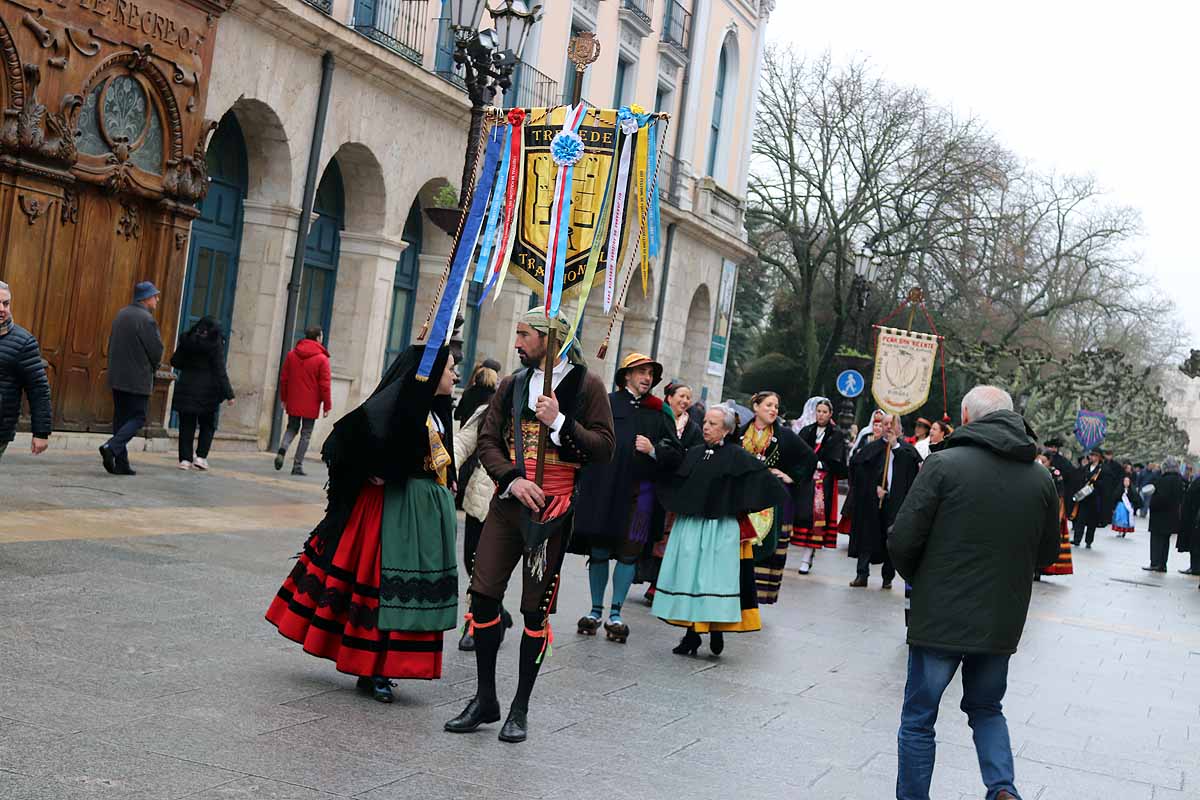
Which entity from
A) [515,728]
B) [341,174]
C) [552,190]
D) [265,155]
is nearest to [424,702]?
[515,728]

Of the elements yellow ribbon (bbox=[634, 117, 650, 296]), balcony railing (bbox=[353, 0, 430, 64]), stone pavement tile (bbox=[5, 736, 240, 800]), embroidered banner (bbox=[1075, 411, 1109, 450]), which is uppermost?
balcony railing (bbox=[353, 0, 430, 64])

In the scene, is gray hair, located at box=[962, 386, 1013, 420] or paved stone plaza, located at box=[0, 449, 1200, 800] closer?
paved stone plaza, located at box=[0, 449, 1200, 800]

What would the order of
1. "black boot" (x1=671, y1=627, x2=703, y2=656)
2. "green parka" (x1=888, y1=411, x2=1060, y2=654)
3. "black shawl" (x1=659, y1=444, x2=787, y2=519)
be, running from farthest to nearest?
"black shawl" (x1=659, y1=444, x2=787, y2=519), "black boot" (x1=671, y1=627, x2=703, y2=656), "green parka" (x1=888, y1=411, x2=1060, y2=654)

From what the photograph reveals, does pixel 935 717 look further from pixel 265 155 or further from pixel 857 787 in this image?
pixel 265 155

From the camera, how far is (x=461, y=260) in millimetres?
7227

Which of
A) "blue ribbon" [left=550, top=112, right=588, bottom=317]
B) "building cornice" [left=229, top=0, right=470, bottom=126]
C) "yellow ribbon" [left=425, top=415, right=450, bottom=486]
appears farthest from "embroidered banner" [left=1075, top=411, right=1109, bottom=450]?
"yellow ribbon" [left=425, top=415, right=450, bottom=486]

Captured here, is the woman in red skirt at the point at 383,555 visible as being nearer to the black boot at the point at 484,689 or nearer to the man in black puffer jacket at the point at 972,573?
the black boot at the point at 484,689

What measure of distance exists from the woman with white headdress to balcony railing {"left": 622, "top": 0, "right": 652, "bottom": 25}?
563 inches

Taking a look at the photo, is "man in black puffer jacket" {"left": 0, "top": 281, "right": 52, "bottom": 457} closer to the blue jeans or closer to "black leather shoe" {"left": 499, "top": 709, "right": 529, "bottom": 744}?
"black leather shoe" {"left": 499, "top": 709, "right": 529, "bottom": 744}

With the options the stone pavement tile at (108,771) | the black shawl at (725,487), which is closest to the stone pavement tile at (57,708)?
the stone pavement tile at (108,771)

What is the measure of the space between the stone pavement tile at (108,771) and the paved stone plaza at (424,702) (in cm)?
1

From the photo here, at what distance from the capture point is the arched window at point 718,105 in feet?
115

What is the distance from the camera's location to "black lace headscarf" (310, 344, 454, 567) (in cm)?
680

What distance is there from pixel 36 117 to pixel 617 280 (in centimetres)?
855
